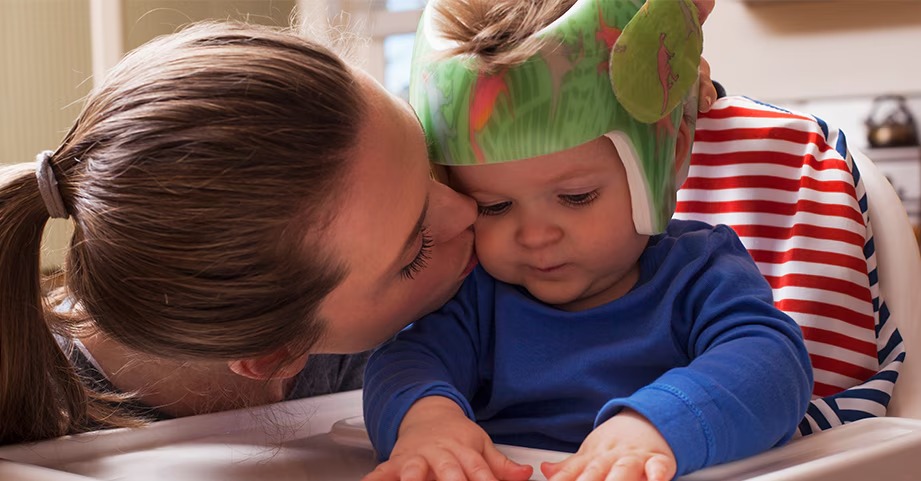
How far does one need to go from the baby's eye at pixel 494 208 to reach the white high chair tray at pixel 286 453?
21 centimetres

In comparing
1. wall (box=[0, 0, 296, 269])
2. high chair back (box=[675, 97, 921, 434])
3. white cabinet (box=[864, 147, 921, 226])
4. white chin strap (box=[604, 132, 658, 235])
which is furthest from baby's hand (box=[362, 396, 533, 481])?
white cabinet (box=[864, 147, 921, 226])

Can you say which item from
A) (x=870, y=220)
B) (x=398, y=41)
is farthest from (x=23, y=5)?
(x=870, y=220)

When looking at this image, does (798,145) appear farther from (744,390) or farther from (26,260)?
(26,260)

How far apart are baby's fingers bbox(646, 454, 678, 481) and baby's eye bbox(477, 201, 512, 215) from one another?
29 centimetres

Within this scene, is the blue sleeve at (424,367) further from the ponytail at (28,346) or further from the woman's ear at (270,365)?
the ponytail at (28,346)

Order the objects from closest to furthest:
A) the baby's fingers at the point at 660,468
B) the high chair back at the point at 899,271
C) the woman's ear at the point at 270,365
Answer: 1. the baby's fingers at the point at 660,468
2. the woman's ear at the point at 270,365
3. the high chair back at the point at 899,271

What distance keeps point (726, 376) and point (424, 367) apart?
0.84 feet

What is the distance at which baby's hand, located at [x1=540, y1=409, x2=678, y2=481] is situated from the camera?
60 centimetres

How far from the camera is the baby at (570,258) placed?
0.75 m

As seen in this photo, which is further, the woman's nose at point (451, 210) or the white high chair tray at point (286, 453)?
the woman's nose at point (451, 210)

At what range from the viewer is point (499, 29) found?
790 millimetres

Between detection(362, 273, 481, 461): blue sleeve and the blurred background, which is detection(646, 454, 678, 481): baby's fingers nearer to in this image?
detection(362, 273, 481, 461): blue sleeve

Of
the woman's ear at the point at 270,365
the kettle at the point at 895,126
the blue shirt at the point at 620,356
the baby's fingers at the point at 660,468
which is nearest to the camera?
the baby's fingers at the point at 660,468

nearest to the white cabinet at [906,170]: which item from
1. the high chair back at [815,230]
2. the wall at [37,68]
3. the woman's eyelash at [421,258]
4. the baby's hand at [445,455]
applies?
the high chair back at [815,230]
